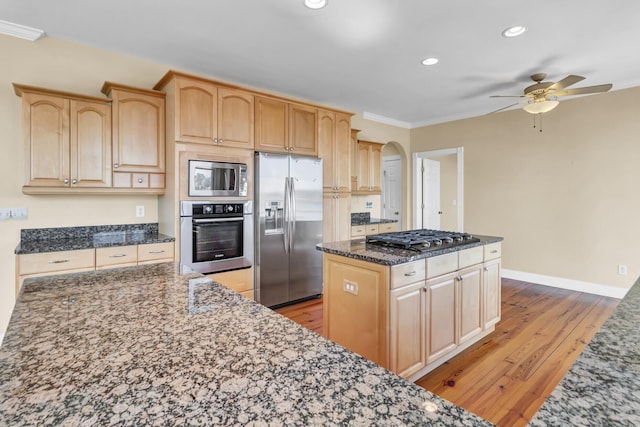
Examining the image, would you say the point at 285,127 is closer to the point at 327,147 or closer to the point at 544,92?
the point at 327,147

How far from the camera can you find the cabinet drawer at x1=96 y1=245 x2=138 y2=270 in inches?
101

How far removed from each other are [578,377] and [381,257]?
4.37ft

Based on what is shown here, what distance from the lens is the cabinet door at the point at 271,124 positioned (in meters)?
3.45

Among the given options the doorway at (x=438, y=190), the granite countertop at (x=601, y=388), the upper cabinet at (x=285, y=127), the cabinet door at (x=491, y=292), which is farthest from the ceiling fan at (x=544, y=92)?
the granite countertop at (x=601, y=388)

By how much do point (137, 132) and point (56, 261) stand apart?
4.09ft

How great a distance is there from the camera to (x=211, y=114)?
3.11m

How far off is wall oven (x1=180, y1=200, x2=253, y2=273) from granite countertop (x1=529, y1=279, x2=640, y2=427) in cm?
290

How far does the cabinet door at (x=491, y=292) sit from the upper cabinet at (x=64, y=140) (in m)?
3.37

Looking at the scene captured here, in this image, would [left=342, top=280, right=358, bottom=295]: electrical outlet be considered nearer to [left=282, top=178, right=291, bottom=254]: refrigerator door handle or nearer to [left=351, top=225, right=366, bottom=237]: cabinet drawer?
[left=282, top=178, right=291, bottom=254]: refrigerator door handle

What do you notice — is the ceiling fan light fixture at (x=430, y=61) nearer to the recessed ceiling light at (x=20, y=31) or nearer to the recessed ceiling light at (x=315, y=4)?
the recessed ceiling light at (x=315, y=4)

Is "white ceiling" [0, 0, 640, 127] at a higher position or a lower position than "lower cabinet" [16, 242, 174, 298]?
higher

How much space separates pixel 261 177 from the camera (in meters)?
3.43

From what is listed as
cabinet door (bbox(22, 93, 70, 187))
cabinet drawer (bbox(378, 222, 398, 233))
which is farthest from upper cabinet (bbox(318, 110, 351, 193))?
cabinet door (bbox(22, 93, 70, 187))

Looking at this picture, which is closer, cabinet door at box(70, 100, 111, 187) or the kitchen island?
the kitchen island
